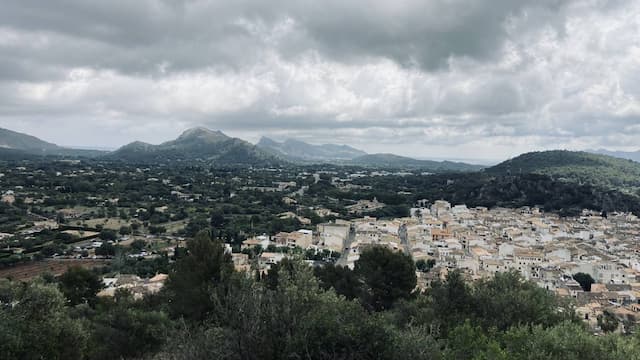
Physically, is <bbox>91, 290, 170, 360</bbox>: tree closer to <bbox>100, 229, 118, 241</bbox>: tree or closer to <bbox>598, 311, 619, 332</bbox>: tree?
<bbox>598, 311, 619, 332</bbox>: tree

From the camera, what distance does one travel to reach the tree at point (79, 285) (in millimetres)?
25219

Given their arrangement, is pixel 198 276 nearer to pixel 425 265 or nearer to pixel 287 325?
pixel 287 325

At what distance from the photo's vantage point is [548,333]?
12031 mm

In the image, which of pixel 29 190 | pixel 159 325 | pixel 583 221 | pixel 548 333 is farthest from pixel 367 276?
pixel 29 190

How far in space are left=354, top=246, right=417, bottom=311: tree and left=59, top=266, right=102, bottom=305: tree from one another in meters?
15.7

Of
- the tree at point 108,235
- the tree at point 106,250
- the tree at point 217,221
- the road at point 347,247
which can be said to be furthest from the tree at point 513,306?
the tree at point 217,221

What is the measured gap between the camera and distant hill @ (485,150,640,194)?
123 m

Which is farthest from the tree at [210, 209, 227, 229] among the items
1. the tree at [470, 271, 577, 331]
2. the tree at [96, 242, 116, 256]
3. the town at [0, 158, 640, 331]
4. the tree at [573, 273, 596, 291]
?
the tree at [470, 271, 577, 331]

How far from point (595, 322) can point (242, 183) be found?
103306 mm

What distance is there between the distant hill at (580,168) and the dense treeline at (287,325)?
10585 centimetres

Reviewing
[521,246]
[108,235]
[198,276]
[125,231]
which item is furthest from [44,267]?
[521,246]

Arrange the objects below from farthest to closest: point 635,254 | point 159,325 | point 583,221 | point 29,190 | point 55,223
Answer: point 29,190, point 583,221, point 55,223, point 635,254, point 159,325

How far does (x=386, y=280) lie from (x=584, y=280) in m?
33.1

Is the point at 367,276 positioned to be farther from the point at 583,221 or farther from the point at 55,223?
the point at 583,221
